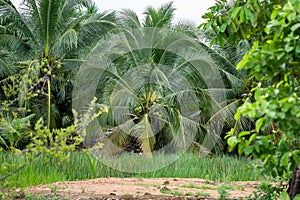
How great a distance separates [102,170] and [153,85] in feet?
17.0

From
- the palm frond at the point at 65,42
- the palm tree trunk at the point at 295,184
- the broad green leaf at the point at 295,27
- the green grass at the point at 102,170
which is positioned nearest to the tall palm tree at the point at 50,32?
the palm frond at the point at 65,42

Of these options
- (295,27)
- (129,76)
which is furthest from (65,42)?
(295,27)

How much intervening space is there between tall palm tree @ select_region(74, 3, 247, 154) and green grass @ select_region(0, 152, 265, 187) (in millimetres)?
2968

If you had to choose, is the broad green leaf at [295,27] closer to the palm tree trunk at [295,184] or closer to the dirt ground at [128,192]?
the palm tree trunk at [295,184]

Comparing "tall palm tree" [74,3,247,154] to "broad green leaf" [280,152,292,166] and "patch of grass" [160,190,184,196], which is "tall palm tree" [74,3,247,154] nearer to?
"patch of grass" [160,190,184,196]

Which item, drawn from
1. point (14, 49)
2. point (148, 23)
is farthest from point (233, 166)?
point (14, 49)

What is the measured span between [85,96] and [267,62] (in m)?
11.6

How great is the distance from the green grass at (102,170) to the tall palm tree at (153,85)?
2.97 meters

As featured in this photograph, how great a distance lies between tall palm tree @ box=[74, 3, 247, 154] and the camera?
1317cm

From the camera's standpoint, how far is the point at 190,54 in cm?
1336

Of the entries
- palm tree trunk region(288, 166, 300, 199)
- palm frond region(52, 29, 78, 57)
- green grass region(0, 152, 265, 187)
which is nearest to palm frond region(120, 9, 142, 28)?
palm frond region(52, 29, 78, 57)

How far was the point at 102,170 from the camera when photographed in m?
8.77

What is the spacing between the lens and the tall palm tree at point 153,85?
13.2 m

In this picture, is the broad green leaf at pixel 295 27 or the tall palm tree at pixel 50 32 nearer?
the broad green leaf at pixel 295 27
